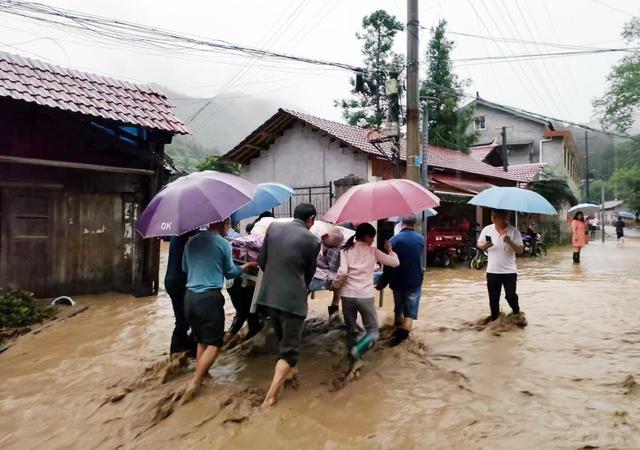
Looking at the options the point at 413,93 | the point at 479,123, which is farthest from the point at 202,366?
the point at 479,123

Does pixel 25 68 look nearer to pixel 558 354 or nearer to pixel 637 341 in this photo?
pixel 558 354

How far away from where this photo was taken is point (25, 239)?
337 inches

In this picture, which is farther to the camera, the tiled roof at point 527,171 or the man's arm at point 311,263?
the tiled roof at point 527,171

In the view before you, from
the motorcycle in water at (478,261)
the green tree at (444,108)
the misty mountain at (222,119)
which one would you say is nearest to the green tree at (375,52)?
the green tree at (444,108)

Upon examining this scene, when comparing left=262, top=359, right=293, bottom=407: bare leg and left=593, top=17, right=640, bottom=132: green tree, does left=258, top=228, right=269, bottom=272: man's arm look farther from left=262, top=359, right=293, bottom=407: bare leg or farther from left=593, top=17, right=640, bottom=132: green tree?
left=593, top=17, right=640, bottom=132: green tree

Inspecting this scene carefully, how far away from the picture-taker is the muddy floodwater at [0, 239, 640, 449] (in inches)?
133

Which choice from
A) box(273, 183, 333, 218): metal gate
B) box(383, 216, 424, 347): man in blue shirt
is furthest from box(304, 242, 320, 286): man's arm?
box(273, 183, 333, 218): metal gate

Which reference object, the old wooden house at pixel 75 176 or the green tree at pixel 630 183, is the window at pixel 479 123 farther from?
the old wooden house at pixel 75 176

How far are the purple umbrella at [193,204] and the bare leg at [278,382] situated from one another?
55.9 inches

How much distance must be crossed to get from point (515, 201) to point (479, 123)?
Answer: 35064mm

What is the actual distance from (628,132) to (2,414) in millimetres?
42991

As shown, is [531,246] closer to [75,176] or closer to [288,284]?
[75,176]

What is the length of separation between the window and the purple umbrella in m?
37.4

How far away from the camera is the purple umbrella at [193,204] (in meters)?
3.83
